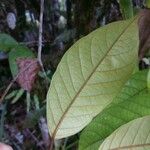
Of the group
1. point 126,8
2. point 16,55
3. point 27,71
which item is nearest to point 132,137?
point 126,8

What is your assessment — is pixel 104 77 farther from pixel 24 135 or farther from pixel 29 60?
pixel 24 135

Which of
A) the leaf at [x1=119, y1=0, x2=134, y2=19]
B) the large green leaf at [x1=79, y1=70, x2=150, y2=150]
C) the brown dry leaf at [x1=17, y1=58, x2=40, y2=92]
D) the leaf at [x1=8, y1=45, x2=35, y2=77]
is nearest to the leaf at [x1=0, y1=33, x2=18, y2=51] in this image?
the leaf at [x1=8, y1=45, x2=35, y2=77]

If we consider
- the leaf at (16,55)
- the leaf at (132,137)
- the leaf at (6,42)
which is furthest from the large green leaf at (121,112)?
the leaf at (6,42)

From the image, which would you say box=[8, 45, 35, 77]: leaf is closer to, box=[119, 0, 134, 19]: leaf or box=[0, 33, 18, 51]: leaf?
box=[0, 33, 18, 51]: leaf

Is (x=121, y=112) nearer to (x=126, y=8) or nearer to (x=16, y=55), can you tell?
(x=126, y=8)

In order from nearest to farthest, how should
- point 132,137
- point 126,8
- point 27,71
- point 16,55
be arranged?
point 132,137 < point 126,8 < point 27,71 < point 16,55

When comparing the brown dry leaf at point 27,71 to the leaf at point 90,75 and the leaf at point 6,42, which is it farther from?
the leaf at point 90,75
